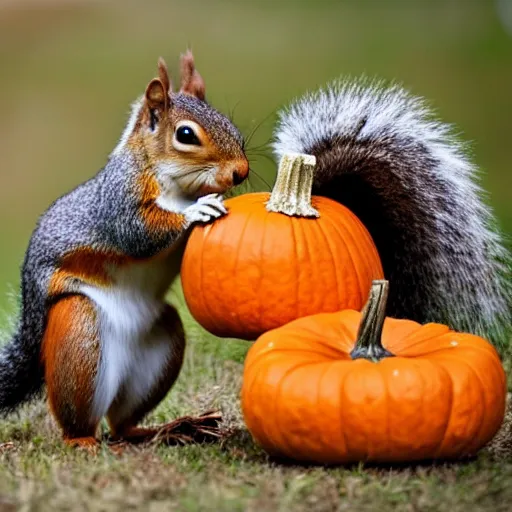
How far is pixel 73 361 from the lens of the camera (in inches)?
126

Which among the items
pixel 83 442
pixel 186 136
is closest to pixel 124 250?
pixel 186 136

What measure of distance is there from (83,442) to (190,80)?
4.29ft

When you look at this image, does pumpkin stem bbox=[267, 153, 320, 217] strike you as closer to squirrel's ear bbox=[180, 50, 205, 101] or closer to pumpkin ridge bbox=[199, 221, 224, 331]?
pumpkin ridge bbox=[199, 221, 224, 331]

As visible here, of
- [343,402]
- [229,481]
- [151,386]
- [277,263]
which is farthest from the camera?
[151,386]

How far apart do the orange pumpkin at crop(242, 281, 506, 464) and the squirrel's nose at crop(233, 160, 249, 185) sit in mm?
545

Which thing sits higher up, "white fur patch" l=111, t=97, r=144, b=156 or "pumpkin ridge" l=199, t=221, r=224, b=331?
"white fur patch" l=111, t=97, r=144, b=156

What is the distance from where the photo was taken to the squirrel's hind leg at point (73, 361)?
126 inches

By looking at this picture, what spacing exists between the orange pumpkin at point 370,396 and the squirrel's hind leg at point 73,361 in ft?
1.87

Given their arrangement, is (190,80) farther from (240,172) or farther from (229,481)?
(229,481)

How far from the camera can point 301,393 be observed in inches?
109

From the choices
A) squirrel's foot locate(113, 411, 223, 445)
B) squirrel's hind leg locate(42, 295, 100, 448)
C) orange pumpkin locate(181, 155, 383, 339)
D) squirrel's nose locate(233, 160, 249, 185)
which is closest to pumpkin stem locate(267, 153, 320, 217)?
orange pumpkin locate(181, 155, 383, 339)

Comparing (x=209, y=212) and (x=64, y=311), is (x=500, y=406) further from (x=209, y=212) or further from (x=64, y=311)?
(x=64, y=311)

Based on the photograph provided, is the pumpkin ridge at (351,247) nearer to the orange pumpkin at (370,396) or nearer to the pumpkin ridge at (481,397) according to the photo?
the orange pumpkin at (370,396)

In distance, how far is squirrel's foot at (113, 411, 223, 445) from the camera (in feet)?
11.1
